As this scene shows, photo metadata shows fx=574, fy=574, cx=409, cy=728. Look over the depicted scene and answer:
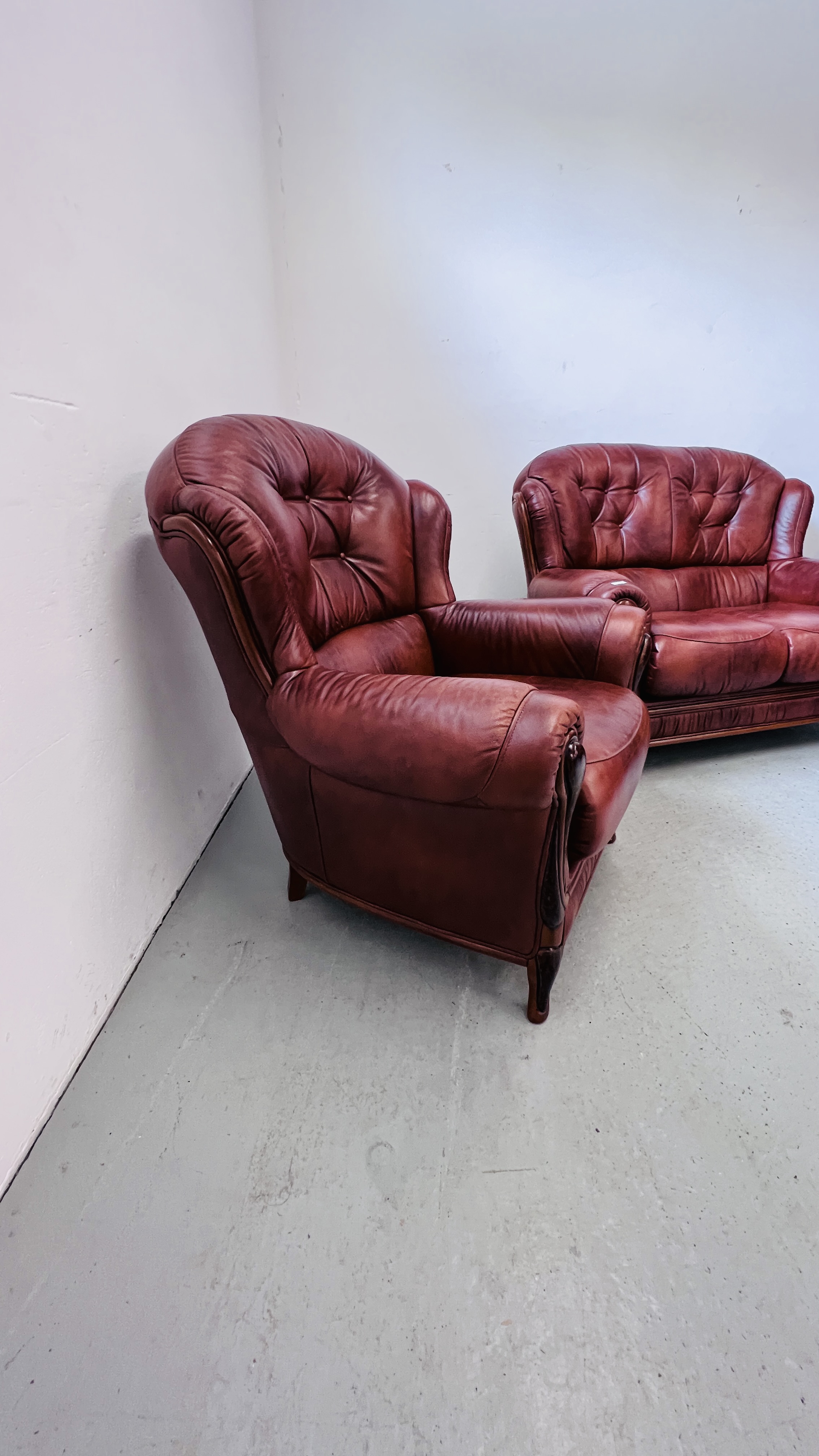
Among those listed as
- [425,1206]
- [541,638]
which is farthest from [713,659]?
[425,1206]

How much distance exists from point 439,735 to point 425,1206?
68 cm

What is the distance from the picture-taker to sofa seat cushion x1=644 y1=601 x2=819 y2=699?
1.92 metres

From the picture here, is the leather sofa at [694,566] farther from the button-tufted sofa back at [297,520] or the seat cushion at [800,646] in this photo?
the button-tufted sofa back at [297,520]

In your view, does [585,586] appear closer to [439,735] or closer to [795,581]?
[795,581]

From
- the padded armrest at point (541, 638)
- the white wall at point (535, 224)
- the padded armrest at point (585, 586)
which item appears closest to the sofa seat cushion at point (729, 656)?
the padded armrest at point (585, 586)

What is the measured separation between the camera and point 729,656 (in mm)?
1944

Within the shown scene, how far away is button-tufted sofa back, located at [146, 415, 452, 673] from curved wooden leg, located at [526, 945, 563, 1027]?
2.31 ft

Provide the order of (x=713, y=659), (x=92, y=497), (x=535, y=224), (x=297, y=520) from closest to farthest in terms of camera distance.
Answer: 1. (x=92, y=497)
2. (x=297, y=520)
3. (x=713, y=659)
4. (x=535, y=224)

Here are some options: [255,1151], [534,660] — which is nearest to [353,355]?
[534,660]

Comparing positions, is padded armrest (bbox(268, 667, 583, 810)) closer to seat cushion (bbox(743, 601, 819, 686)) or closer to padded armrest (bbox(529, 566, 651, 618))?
padded armrest (bbox(529, 566, 651, 618))

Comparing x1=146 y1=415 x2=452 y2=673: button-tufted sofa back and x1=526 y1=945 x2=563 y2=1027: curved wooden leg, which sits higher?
x1=146 y1=415 x2=452 y2=673: button-tufted sofa back

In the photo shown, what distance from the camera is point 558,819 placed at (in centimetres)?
94

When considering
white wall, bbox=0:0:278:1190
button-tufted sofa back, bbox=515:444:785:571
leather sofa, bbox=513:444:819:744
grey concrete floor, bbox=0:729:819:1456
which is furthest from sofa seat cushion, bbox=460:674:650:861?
button-tufted sofa back, bbox=515:444:785:571

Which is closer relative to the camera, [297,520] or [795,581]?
[297,520]
